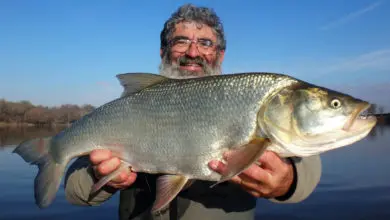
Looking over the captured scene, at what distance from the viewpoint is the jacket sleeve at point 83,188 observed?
3996 mm

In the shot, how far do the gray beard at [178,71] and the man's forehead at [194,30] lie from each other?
1.45 feet

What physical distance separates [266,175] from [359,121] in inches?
34.0

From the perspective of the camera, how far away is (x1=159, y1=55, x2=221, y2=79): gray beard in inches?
193

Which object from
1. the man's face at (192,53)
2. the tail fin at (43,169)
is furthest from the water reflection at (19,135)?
the tail fin at (43,169)

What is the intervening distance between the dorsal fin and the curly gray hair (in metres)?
1.87

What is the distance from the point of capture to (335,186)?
15.3 m

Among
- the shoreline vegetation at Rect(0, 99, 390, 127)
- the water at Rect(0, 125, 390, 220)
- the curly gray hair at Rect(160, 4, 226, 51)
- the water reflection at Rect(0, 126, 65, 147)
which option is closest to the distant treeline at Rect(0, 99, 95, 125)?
the shoreline vegetation at Rect(0, 99, 390, 127)

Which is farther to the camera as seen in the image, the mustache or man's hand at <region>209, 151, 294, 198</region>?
the mustache

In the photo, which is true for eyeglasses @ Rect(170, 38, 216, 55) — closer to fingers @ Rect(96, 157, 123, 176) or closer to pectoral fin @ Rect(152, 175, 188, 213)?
fingers @ Rect(96, 157, 123, 176)

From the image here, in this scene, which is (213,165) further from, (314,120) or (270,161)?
(314,120)

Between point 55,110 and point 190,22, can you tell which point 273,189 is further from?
point 55,110

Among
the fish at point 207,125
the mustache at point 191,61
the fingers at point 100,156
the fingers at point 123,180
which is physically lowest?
the fingers at point 123,180

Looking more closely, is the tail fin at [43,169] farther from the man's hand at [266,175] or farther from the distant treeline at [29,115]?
the distant treeline at [29,115]

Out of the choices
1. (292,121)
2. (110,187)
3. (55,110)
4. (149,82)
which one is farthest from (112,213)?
(55,110)
